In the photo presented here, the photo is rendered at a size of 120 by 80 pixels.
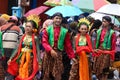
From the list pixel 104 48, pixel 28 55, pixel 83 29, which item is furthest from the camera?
pixel 104 48

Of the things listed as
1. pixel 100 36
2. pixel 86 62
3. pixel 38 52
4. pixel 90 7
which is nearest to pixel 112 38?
pixel 100 36

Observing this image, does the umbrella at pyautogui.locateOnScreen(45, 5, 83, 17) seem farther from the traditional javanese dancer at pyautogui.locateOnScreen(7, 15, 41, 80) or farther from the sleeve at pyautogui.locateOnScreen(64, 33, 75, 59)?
the traditional javanese dancer at pyautogui.locateOnScreen(7, 15, 41, 80)

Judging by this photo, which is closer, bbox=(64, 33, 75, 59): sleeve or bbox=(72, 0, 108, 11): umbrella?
bbox=(64, 33, 75, 59): sleeve

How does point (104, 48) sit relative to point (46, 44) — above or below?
below

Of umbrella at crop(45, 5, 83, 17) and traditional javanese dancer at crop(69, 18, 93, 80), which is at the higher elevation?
umbrella at crop(45, 5, 83, 17)

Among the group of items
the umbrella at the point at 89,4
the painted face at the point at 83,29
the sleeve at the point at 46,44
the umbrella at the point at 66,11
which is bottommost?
the sleeve at the point at 46,44

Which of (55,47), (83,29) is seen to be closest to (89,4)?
(83,29)

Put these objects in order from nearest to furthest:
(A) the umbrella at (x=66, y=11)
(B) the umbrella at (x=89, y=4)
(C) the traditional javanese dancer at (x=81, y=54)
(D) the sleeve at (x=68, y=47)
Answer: (D) the sleeve at (x=68, y=47) < (C) the traditional javanese dancer at (x=81, y=54) < (A) the umbrella at (x=66, y=11) < (B) the umbrella at (x=89, y=4)

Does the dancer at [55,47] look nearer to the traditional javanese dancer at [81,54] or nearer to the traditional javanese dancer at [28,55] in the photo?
the traditional javanese dancer at [28,55]

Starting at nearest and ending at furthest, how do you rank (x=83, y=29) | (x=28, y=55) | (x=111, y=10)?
(x=28, y=55), (x=83, y=29), (x=111, y=10)

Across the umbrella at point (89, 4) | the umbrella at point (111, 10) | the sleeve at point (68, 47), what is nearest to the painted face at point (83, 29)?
the sleeve at point (68, 47)

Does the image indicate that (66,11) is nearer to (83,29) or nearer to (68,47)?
(83,29)

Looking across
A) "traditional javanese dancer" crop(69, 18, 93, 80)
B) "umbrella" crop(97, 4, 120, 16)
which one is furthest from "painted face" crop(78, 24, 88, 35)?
"umbrella" crop(97, 4, 120, 16)

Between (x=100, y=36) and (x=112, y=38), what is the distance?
319mm
